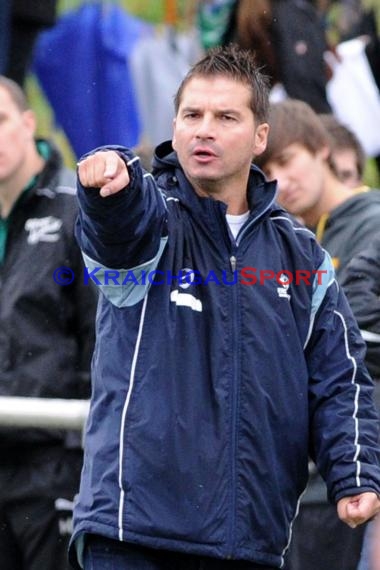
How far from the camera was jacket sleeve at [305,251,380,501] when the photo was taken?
15.1 feet

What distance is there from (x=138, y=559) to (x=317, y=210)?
2.46 meters

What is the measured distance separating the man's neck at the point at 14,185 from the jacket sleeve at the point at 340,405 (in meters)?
1.89

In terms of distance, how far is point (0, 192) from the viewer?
6367 mm

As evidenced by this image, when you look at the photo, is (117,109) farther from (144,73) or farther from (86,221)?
(86,221)

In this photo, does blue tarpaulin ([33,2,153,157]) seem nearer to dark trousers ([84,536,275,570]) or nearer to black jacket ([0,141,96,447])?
black jacket ([0,141,96,447])

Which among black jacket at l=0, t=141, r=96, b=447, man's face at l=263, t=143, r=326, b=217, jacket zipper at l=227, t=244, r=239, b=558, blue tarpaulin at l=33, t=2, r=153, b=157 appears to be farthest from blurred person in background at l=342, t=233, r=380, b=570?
blue tarpaulin at l=33, t=2, r=153, b=157

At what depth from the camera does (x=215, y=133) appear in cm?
461

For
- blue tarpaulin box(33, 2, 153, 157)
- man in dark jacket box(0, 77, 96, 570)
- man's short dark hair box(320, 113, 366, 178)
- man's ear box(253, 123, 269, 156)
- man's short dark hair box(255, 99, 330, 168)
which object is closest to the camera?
man's ear box(253, 123, 269, 156)

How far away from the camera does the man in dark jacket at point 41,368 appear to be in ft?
19.6

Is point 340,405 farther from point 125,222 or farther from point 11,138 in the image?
point 11,138

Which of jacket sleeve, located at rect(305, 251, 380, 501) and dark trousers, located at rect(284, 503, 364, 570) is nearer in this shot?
jacket sleeve, located at rect(305, 251, 380, 501)

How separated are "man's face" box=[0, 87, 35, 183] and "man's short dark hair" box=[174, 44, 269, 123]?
5.53 feet

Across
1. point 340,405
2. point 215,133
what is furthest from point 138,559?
point 215,133

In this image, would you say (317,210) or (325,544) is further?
(317,210)
